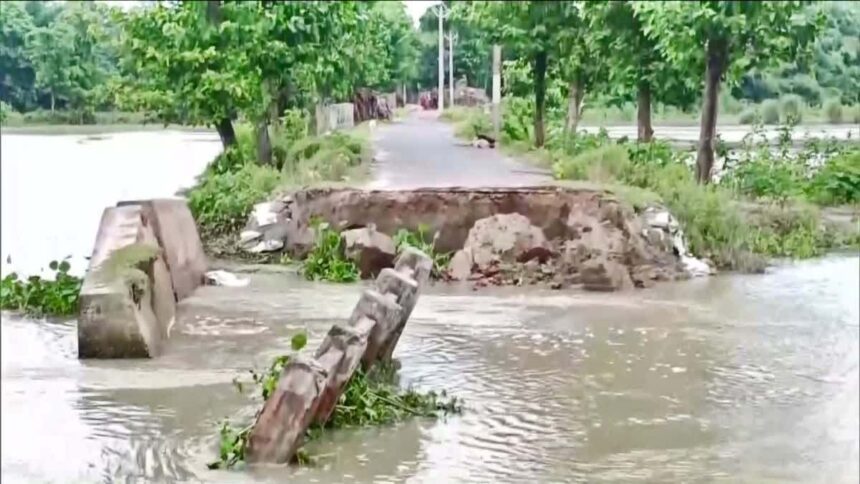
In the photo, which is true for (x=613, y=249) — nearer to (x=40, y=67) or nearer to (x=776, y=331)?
(x=776, y=331)

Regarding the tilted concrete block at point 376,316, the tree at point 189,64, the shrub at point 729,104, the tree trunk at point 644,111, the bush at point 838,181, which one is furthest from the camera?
the tree at point 189,64

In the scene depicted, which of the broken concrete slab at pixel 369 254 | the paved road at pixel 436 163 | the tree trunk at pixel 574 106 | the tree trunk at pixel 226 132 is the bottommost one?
the broken concrete slab at pixel 369 254

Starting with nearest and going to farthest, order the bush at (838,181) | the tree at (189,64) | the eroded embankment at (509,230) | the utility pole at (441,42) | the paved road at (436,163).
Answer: the utility pole at (441,42), the bush at (838,181), the tree at (189,64), the eroded embankment at (509,230), the paved road at (436,163)

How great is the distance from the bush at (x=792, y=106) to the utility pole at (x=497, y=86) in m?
1.26

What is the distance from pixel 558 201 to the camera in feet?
23.9

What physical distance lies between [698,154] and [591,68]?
69 centimetres

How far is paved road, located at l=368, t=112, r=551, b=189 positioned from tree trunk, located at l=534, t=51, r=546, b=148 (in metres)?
0.24

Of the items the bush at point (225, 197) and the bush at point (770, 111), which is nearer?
the bush at point (770, 111)

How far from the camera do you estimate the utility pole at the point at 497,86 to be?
233 inches

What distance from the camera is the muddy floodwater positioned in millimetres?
3627

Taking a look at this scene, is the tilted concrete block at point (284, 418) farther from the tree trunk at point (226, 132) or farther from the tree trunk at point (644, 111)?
the tree trunk at point (226, 132)

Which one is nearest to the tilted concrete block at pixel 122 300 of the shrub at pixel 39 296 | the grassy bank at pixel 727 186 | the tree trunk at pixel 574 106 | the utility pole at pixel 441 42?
the shrub at pixel 39 296

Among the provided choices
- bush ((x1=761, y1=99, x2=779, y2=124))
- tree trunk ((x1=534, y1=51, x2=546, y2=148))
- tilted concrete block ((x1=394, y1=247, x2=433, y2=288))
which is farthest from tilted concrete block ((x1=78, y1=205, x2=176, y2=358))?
bush ((x1=761, y1=99, x2=779, y2=124))

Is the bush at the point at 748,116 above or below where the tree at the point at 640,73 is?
below
